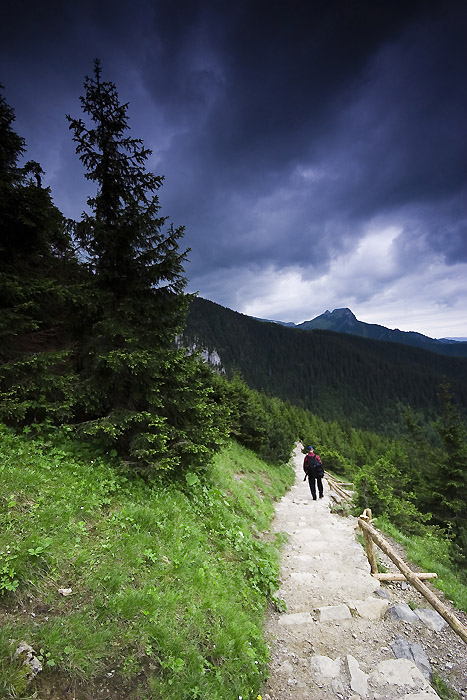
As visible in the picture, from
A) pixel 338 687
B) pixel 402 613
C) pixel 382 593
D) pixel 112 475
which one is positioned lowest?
pixel 382 593

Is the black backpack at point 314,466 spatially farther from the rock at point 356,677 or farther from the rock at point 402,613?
the rock at point 356,677

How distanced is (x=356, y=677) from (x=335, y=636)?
975 mm

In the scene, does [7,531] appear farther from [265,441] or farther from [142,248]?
[265,441]

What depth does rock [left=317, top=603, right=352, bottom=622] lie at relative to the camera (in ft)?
19.0

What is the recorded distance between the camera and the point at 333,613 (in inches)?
231

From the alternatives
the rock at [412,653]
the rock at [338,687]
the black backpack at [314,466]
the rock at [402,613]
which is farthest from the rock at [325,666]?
the black backpack at [314,466]

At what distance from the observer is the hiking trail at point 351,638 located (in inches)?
171

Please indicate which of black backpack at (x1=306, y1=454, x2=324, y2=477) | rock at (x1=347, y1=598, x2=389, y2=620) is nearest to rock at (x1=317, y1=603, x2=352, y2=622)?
rock at (x1=347, y1=598, x2=389, y2=620)

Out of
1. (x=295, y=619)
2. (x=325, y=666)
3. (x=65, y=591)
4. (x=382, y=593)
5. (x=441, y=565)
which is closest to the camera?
(x=65, y=591)

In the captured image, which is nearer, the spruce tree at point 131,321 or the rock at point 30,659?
the rock at point 30,659

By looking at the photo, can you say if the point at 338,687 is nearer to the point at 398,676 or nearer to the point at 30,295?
the point at 398,676

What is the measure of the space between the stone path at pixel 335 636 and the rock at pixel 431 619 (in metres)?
0.50

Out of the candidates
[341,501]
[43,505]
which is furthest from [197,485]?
[341,501]

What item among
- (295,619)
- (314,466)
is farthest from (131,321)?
(314,466)
